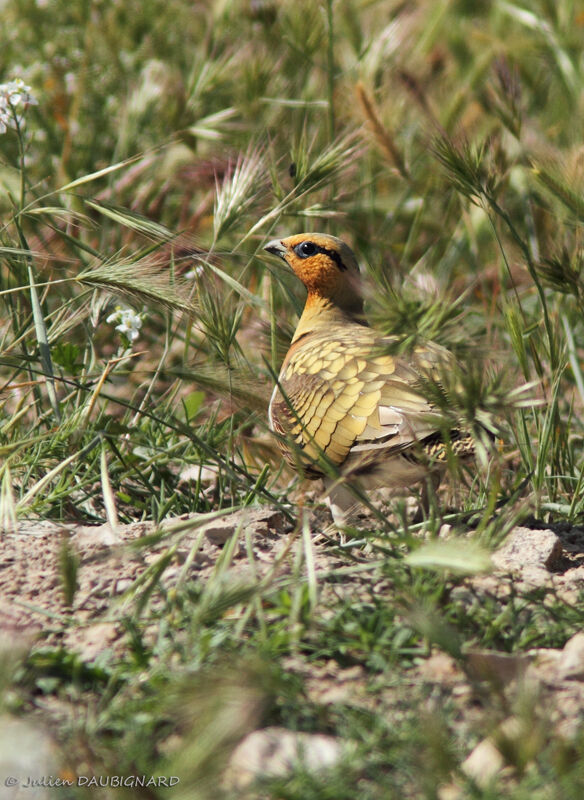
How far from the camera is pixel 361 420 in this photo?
2891mm

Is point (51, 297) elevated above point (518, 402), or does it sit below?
below

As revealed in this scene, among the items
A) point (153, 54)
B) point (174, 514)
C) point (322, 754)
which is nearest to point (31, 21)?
point (153, 54)

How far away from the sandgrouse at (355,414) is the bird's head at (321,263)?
8 centimetres

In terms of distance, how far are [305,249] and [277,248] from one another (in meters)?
0.13

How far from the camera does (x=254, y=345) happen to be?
382 centimetres

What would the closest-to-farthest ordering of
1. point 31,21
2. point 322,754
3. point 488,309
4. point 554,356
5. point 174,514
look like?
point 322,754, point 554,356, point 174,514, point 488,309, point 31,21

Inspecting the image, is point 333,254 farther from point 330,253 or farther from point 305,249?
point 305,249

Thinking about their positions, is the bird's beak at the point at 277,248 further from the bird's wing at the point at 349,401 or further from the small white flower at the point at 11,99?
the small white flower at the point at 11,99

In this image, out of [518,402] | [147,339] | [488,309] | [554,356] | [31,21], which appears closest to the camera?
[518,402]

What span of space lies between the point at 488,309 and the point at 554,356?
47.8 inches

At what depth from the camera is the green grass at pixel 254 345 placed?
1.98 meters

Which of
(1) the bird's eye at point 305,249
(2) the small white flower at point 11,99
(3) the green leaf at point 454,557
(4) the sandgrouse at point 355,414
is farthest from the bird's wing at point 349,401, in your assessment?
(2) the small white flower at point 11,99

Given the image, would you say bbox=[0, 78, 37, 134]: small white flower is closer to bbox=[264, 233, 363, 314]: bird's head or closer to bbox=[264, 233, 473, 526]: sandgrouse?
bbox=[264, 233, 363, 314]: bird's head

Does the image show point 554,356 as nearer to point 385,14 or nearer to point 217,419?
point 217,419
